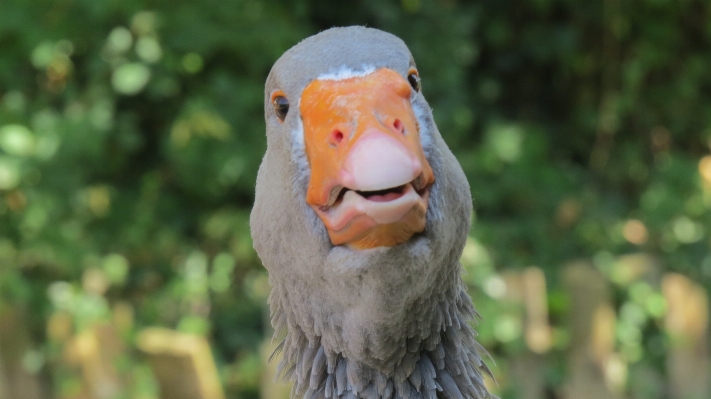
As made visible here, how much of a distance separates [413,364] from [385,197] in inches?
17.0

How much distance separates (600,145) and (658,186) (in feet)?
2.64

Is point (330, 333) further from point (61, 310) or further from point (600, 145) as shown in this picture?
point (600, 145)

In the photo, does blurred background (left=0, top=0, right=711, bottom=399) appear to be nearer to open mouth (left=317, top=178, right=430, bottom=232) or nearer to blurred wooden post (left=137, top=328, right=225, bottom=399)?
blurred wooden post (left=137, top=328, right=225, bottom=399)

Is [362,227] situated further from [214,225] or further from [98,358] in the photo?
[214,225]

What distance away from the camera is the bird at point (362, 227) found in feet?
3.35

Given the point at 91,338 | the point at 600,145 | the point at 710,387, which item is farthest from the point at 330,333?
the point at 600,145

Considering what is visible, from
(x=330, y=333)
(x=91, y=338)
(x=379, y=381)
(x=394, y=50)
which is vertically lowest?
(x=91, y=338)

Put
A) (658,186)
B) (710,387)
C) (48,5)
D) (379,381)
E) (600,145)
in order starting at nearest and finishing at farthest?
(379,381) < (48,5) < (710,387) < (658,186) < (600,145)

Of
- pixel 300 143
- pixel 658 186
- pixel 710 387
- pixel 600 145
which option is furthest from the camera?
pixel 600 145

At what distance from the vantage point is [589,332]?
322 cm

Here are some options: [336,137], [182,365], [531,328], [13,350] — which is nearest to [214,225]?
[182,365]

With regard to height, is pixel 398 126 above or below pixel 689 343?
above

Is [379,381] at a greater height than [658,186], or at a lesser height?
greater

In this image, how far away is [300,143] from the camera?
3.79 feet
